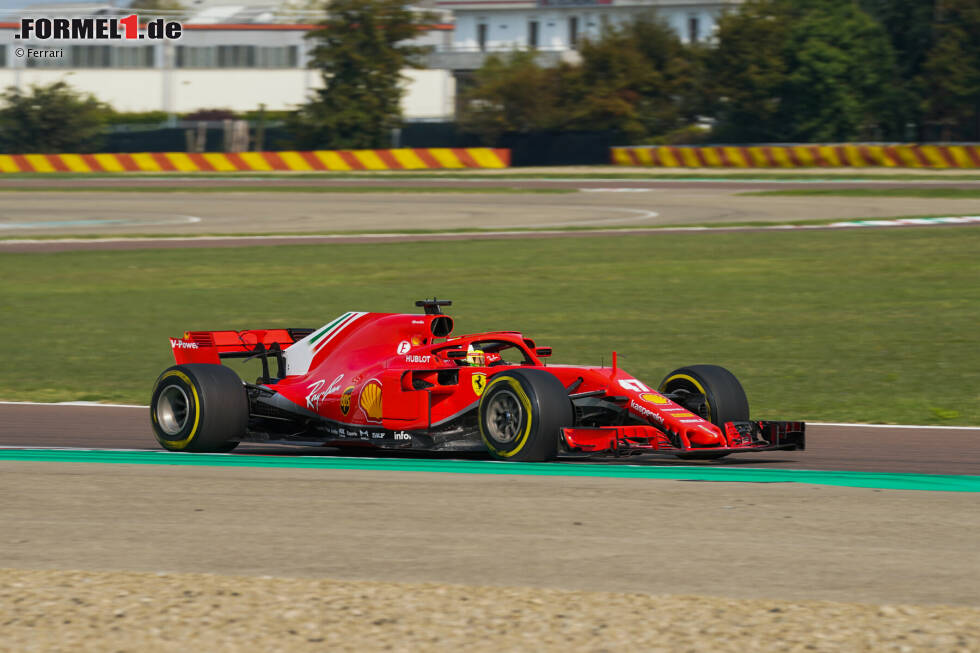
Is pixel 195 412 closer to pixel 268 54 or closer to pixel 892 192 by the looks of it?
pixel 892 192

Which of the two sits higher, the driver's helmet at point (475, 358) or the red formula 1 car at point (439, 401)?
the driver's helmet at point (475, 358)

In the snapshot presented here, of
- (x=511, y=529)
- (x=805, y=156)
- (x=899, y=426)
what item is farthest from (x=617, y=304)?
(x=805, y=156)

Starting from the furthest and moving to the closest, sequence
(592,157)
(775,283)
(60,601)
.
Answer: (592,157) < (775,283) < (60,601)

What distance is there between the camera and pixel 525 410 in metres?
10.6

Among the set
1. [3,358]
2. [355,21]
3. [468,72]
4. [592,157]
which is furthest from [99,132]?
[3,358]

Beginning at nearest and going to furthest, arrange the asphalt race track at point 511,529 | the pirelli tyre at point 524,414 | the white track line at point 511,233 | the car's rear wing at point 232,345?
1. the asphalt race track at point 511,529
2. the pirelli tyre at point 524,414
3. the car's rear wing at point 232,345
4. the white track line at point 511,233

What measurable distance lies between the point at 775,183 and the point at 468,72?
51.8 meters

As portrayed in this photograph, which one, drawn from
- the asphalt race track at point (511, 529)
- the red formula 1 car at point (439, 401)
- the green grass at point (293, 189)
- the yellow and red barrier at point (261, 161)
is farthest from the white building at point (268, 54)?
the asphalt race track at point (511, 529)

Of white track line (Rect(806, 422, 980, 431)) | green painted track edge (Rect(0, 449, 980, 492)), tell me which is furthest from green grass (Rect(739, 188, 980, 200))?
green painted track edge (Rect(0, 449, 980, 492))

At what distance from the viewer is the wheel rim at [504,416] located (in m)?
10.7

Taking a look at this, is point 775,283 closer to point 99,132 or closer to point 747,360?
point 747,360

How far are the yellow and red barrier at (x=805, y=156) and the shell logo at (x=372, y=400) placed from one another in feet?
177

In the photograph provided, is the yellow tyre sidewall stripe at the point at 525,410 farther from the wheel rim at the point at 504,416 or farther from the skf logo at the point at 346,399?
the skf logo at the point at 346,399

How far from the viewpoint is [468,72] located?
105750 millimetres
